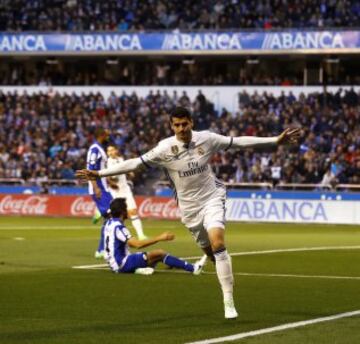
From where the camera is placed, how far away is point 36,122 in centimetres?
5044

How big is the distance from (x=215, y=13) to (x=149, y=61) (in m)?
5.22

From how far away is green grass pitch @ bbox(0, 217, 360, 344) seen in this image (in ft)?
36.7

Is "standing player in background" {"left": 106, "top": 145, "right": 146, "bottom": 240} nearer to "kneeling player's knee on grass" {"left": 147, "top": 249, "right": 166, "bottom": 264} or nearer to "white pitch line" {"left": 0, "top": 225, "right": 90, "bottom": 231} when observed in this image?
"white pitch line" {"left": 0, "top": 225, "right": 90, "bottom": 231}

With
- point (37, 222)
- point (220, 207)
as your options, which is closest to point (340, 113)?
point (37, 222)

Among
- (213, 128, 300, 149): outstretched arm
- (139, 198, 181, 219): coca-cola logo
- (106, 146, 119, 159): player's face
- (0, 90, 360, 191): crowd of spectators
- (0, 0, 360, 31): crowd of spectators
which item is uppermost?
(213, 128, 300, 149): outstretched arm

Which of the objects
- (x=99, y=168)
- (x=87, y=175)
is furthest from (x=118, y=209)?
(x=87, y=175)

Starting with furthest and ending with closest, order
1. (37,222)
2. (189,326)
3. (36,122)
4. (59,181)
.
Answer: (36,122) < (59,181) < (37,222) < (189,326)

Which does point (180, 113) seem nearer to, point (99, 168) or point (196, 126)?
point (99, 168)

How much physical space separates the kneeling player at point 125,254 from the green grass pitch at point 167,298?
22 centimetres

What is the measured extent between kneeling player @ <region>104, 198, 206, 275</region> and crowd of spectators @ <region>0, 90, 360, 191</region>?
2220cm

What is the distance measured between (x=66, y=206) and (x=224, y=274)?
30.2 m

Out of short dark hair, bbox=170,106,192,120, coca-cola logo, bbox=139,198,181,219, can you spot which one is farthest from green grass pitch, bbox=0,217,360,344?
coca-cola logo, bbox=139,198,181,219

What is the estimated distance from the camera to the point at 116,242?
17484 mm

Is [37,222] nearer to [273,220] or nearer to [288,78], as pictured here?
[273,220]
